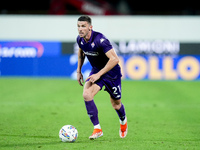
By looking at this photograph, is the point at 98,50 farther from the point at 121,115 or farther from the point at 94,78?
the point at 121,115

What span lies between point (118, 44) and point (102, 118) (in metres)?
11.3

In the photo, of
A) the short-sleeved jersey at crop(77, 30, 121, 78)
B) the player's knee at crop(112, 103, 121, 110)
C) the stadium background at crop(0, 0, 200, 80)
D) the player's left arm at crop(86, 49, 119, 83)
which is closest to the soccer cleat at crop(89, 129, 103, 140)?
the player's knee at crop(112, 103, 121, 110)

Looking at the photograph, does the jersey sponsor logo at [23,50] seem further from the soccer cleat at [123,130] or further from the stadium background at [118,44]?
the soccer cleat at [123,130]

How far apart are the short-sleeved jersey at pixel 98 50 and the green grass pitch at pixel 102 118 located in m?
1.18

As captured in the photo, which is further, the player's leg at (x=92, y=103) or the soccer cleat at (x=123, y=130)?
Result: the soccer cleat at (x=123, y=130)

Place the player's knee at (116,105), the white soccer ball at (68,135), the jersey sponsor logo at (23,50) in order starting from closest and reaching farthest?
the white soccer ball at (68,135) → the player's knee at (116,105) → the jersey sponsor logo at (23,50)

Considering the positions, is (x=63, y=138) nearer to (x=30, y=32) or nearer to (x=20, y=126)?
(x=20, y=126)

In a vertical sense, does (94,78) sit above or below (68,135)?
above

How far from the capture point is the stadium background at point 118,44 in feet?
64.8

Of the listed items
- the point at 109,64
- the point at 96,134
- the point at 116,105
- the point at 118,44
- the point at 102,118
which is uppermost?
the point at 109,64

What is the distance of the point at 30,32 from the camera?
20.5 metres

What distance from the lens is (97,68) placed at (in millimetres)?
6648

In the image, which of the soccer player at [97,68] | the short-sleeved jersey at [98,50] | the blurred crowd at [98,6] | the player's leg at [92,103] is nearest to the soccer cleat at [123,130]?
the soccer player at [97,68]

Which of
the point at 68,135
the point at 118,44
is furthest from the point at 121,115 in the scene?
the point at 118,44
